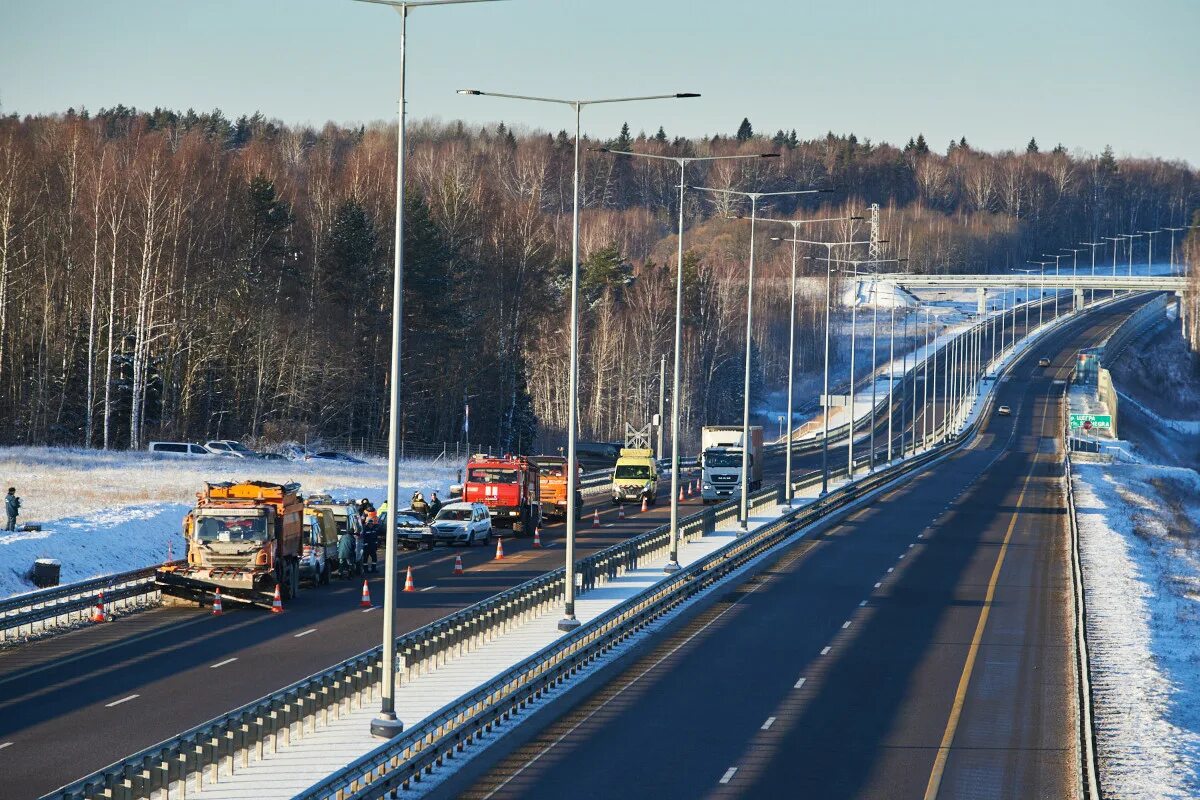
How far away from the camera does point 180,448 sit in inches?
3027

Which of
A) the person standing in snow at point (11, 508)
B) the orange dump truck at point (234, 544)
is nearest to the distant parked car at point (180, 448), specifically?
the person standing in snow at point (11, 508)

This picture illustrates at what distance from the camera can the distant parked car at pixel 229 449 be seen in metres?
77.5

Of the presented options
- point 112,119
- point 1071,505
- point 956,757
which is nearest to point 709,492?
point 1071,505

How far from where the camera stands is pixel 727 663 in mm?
32156

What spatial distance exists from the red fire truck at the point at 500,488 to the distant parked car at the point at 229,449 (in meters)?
21.8

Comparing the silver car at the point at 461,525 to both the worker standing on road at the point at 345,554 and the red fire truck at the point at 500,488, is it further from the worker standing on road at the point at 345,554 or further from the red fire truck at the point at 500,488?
the worker standing on road at the point at 345,554

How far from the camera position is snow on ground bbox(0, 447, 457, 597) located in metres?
43.6

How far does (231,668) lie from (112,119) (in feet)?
A: 568

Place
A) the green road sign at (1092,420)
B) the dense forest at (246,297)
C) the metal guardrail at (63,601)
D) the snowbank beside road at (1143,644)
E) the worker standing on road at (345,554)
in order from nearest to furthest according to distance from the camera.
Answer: the snowbank beside road at (1143,644)
the metal guardrail at (63,601)
the worker standing on road at (345,554)
the dense forest at (246,297)
the green road sign at (1092,420)

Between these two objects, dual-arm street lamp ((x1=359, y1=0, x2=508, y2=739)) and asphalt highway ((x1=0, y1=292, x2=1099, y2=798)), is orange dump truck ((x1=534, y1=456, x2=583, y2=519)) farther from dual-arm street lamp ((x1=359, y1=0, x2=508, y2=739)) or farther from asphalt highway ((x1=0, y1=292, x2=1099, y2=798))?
dual-arm street lamp ((x1=359, y1=0, x2=508, y2=739))

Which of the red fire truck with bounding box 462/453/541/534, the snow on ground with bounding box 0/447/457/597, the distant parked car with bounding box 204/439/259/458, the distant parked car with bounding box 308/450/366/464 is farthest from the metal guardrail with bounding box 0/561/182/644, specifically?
the distant parked car with bounding box 308/450/366/464

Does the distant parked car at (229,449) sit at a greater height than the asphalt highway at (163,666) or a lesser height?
greater

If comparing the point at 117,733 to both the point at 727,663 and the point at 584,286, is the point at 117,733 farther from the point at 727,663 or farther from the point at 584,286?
the point at 584,286

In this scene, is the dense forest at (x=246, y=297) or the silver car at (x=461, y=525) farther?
the dense forest at (x=246, y=297)
